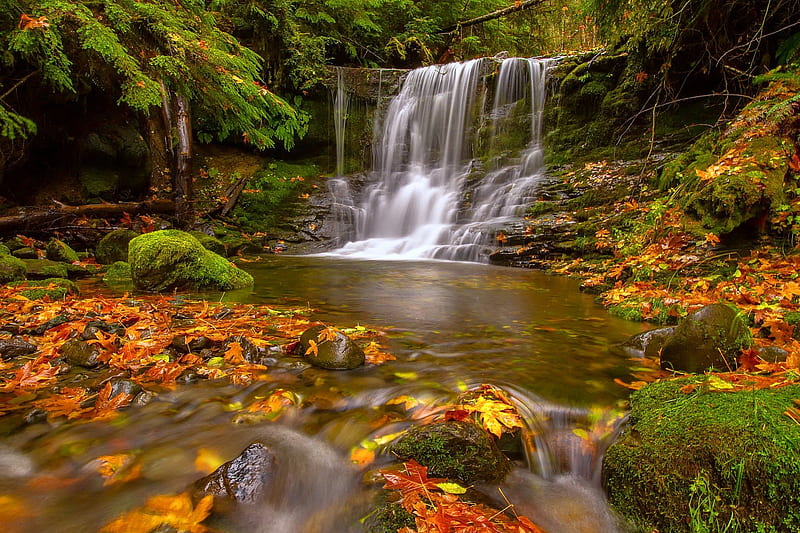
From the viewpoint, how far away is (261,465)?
1.74 metres

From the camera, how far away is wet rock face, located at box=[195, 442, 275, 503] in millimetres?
1617

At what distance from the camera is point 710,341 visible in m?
2.39

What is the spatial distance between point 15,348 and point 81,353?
493 millimetres

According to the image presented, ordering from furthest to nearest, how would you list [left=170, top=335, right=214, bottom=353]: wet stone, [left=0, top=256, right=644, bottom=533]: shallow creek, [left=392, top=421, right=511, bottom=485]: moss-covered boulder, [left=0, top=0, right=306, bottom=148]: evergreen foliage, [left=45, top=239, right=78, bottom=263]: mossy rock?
[left=45, top=239, right=78, bottom=263]: mossy rock, [left=0, top=0, right=306, bottom=148]: evergreen foliage, [left=170, top=335, right=214, bottom=353]: wet stone, [left=392, top=421, right=511, bottom=485]: moss-covered boulder, [left=0, top=256, right=644, bottom=533]: shallow creek

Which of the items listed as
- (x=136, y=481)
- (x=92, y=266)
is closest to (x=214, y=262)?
(x=92, y=266)

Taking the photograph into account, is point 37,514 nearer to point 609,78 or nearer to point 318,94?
point 609,78

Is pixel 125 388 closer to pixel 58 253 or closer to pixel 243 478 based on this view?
pixel 243 478

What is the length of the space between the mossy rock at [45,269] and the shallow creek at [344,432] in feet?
13.6

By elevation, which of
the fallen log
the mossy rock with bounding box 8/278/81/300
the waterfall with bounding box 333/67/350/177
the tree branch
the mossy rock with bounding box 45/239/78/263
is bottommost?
the mossy rock with bounding box 8/278/81/300

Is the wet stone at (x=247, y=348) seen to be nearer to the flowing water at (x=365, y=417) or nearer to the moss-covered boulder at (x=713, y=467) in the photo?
the flowing water at (x=365, y=417)

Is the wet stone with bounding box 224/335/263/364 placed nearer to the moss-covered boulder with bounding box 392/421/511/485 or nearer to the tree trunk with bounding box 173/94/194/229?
the moss-covered boulder with bounding box 392/421/511/485

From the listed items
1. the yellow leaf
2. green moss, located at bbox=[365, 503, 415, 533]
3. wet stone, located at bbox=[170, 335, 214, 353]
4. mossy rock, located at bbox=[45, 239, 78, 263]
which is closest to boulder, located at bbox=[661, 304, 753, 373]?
green moss, located at bbox=[365, 503, 415, 533]

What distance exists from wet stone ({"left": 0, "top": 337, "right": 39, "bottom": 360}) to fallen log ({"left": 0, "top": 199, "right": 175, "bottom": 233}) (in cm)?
572

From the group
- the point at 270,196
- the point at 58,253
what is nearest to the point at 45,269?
the point at 58,253
